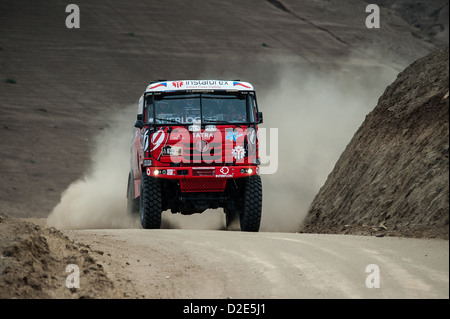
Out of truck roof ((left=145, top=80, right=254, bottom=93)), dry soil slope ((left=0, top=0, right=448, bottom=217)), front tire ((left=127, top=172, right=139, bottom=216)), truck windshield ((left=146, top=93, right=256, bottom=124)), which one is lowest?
front tire ((left=127, top=172, right=139, bottom=216))

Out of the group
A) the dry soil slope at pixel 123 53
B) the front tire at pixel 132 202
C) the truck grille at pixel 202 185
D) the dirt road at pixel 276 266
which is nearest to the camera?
the dirt road at pixel 276 266

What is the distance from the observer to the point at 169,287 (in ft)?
34.4

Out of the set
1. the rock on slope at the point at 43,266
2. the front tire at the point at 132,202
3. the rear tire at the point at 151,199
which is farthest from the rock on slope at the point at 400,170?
the rock on slope at the point at 43,266

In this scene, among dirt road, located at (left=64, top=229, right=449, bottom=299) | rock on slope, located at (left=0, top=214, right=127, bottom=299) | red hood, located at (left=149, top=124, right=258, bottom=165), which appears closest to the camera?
dirt road, located at (left=64, top=229, right=449, bottom=299)

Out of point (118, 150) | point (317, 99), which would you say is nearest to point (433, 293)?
point (118, 150)

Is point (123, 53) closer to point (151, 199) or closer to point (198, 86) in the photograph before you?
point (198, 86)

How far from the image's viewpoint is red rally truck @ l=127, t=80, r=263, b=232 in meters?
16.6

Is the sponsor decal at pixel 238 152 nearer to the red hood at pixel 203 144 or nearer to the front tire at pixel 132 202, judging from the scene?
the red hood at pixel 203 144

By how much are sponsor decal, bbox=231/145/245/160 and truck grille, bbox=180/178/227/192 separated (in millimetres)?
610

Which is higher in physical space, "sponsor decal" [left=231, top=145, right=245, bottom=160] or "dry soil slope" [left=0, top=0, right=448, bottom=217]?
"dry soil slope" [left=0, top=0, right=448, bottom=217]

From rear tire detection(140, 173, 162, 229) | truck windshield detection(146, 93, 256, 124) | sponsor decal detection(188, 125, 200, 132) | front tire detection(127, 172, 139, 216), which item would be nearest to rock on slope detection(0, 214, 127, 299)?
rear tire detection(140, 173, 162, 229)

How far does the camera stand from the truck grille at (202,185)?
16.9 m

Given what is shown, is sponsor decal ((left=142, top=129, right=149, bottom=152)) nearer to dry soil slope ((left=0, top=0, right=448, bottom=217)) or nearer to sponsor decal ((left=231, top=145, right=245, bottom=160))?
sponsor decal ((left=231, top=145, right=245, bottom=160))

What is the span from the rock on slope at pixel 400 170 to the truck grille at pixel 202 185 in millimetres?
2635
